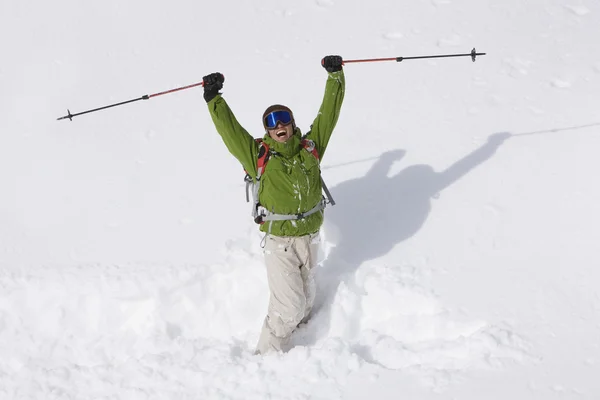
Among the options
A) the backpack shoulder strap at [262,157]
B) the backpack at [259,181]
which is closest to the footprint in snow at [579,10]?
the backpack at [259,181]

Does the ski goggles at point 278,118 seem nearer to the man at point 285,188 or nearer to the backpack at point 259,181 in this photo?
the man at point 285,188

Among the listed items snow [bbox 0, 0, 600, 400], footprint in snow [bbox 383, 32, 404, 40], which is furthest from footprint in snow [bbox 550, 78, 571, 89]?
footprint in snow [bbox 383, 32, 404, 40]

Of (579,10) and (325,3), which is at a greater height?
(325,3)

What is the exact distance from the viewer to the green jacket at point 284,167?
5.17 m

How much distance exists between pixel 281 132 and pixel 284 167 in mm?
271

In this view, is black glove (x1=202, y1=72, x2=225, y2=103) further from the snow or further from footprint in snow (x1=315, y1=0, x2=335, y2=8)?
footprint in snow (x1=315, y1=0, x2=335, y2=8)

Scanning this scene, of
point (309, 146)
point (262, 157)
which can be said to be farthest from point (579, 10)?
point (262, 157)

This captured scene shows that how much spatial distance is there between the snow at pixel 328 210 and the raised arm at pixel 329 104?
54.5 inches

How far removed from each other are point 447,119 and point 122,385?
4.58m

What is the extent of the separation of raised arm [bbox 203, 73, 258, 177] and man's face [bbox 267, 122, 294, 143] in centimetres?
19

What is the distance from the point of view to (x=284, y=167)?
5219 millimetres

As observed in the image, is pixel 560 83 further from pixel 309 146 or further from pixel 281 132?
pixel 281 132

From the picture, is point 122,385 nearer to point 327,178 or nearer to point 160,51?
point 327,178

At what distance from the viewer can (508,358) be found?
4.93 m
